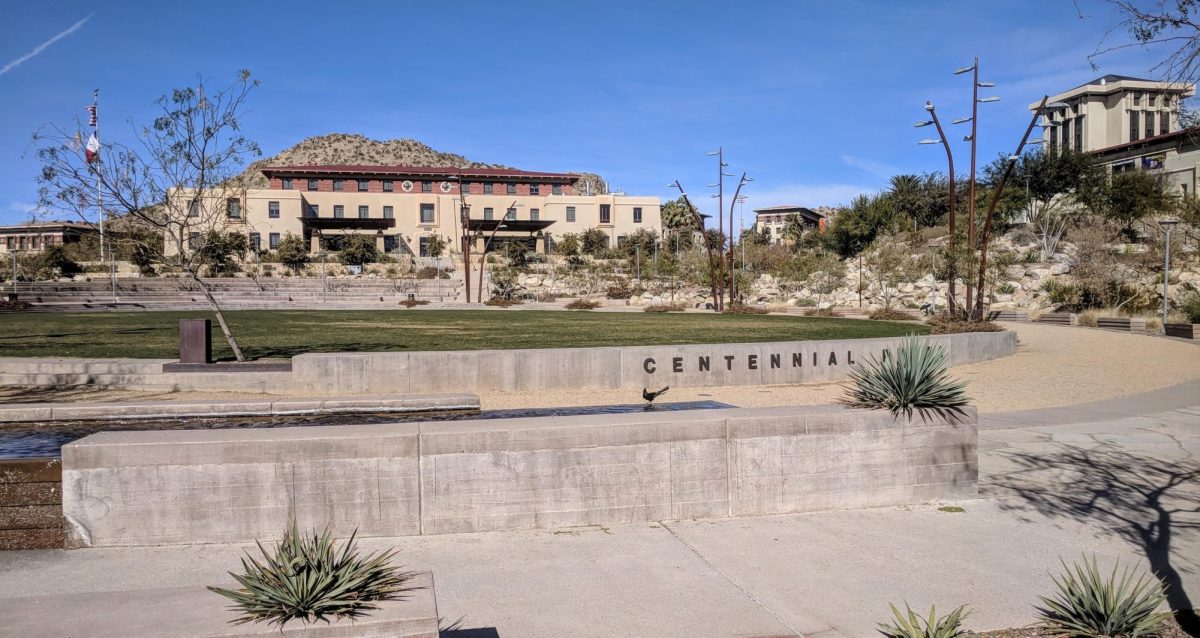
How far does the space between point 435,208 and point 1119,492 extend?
83.5 metres

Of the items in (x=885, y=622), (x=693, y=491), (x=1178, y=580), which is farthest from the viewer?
(x=693, y=491)

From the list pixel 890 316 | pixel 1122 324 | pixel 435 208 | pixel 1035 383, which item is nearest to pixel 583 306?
pixel 890 316

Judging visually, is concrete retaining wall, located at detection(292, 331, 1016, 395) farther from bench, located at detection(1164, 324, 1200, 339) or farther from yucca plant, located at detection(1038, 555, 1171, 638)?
bench, located at detection(1164, 324, 1200, 339)

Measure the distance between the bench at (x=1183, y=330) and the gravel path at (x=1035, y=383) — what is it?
346 cm

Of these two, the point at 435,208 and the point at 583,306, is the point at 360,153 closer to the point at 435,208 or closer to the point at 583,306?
the point at 435,208

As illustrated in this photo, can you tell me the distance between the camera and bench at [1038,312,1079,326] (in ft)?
120

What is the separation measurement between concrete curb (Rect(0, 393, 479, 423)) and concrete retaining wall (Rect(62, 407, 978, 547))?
3.61 m

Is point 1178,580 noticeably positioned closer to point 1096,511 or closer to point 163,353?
point 1096,511

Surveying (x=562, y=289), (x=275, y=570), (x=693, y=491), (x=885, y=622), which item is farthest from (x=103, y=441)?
(x=562, y=289)

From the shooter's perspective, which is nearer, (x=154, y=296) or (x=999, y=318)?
(x=999, y=318)

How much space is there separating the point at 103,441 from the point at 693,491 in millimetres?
4683

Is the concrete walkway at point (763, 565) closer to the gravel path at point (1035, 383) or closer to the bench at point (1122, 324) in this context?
the gravel path at point (1035, 383)

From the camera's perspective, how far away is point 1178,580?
225 inches

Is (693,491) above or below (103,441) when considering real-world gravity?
below
